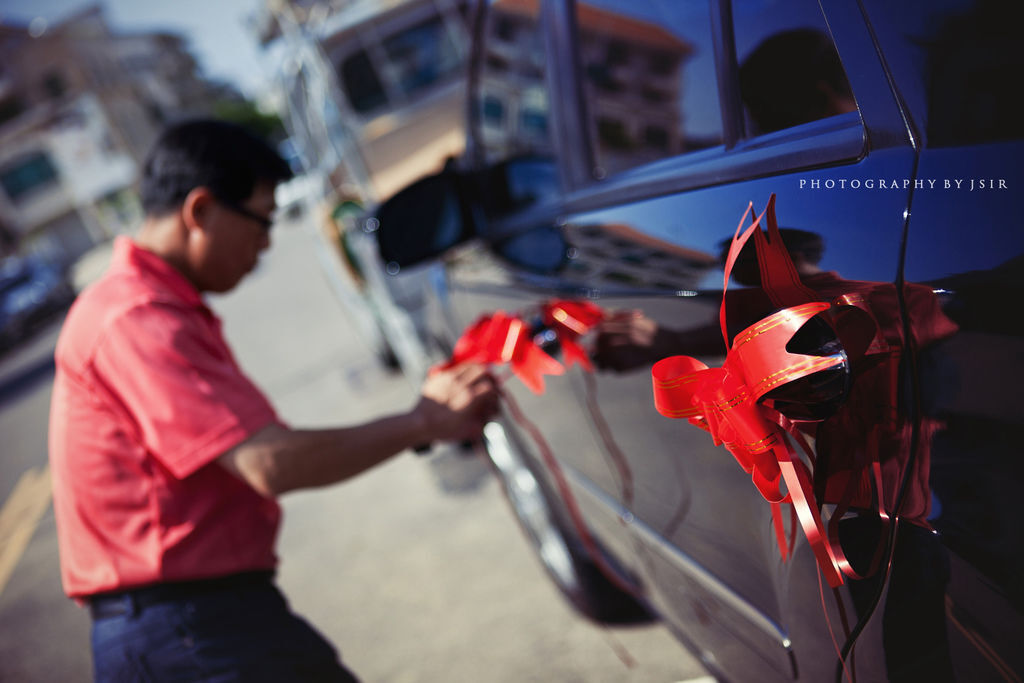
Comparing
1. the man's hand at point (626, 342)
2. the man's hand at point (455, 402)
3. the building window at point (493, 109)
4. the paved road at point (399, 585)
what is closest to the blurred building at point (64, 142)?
the paved road at point (399, 585)

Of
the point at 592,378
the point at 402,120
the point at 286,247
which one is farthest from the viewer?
the point at 286,247

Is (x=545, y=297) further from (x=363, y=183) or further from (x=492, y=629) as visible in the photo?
(x=363, y=183)

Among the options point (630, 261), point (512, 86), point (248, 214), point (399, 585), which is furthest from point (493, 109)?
point (399, 585)

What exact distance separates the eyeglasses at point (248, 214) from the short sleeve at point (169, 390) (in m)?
0.33

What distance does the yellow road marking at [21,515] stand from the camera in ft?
15.8

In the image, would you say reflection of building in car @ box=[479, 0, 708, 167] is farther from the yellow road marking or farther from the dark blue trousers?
the yellow road marking

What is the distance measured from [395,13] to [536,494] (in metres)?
6.68

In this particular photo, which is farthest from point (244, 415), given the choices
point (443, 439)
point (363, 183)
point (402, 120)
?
point (402, 120)

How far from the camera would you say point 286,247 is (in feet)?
55.3

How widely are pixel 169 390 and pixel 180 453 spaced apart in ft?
0.39

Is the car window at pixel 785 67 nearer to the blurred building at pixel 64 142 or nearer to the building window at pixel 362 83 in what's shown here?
the building window at pixel 362 83

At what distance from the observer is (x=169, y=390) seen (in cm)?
125

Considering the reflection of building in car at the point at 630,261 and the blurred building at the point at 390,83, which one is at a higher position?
the blurred building at the point at 390,83

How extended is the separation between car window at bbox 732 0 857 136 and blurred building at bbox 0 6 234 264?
38340 mm
